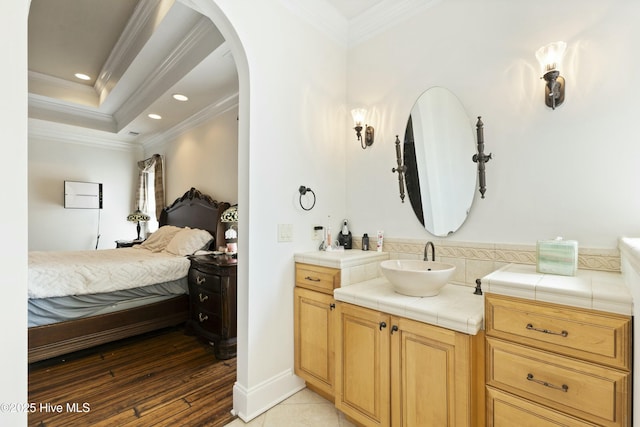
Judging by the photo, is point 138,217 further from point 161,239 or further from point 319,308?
point 319,308

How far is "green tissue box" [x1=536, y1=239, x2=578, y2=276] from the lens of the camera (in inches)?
52.2

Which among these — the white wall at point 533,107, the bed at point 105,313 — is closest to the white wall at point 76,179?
the bed at point 105,313

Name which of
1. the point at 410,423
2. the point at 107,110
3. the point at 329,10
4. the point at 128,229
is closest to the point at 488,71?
the point at 329,10

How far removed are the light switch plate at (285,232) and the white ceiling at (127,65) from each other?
65.9 inches

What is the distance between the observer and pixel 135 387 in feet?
6.95

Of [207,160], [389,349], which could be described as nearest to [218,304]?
[389,349]

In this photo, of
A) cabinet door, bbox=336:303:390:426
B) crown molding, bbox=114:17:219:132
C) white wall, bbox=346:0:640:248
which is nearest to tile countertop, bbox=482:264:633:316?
white wall, bbox=346:0:640:248

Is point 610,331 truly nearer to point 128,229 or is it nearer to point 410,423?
point 410,423

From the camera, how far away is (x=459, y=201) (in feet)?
6.22

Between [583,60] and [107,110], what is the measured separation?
5.91 m

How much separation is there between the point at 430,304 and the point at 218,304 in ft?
6.08

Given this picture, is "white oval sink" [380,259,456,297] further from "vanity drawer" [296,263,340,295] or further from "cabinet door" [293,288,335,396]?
"cabinet door" [293,288,335,396]

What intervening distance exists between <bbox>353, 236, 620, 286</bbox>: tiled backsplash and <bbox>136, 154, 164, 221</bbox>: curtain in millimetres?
4471

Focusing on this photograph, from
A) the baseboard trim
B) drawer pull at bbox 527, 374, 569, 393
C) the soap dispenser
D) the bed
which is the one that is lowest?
the baseboard trim
